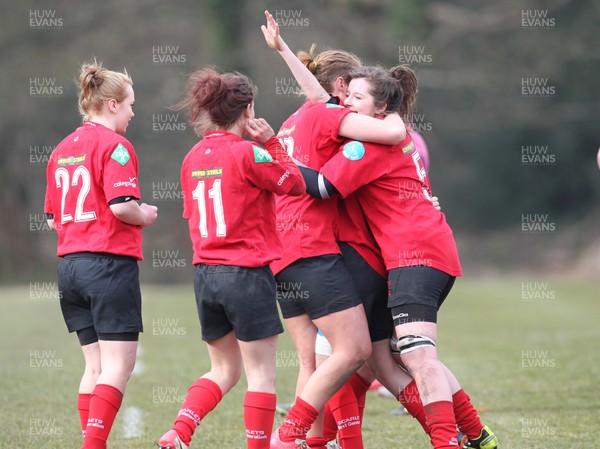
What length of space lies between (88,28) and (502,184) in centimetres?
1380

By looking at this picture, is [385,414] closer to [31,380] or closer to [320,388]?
[320,388]

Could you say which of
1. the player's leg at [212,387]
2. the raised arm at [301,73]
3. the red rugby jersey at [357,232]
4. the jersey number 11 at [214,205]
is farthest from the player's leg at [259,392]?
the raised arm at [301,73]

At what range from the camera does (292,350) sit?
10.8m

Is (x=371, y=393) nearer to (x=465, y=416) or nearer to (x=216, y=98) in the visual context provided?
(x=465, y=416)

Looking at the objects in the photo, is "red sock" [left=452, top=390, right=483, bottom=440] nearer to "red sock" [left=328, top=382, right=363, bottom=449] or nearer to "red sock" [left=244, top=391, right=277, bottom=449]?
"red sock" [left=328, top=382, right=363, bottom=449]

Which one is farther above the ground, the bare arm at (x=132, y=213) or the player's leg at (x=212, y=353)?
the bare arm at (x=132, y=213)

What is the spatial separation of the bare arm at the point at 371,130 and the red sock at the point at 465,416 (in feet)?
4.38

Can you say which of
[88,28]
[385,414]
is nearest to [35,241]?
[88,28]

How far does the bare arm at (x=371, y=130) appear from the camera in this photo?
4.77 meters

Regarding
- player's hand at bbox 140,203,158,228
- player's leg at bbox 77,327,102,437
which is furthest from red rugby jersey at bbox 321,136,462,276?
player's leg at bbox 77,327,102,437

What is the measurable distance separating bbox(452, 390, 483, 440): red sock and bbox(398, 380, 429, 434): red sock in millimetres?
175

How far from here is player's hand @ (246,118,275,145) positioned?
15.4ft

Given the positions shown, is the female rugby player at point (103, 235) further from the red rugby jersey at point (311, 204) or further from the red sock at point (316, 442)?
the red sock at point (316, 442)

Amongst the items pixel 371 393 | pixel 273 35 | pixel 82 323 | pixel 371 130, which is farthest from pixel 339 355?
pixel 371 393
